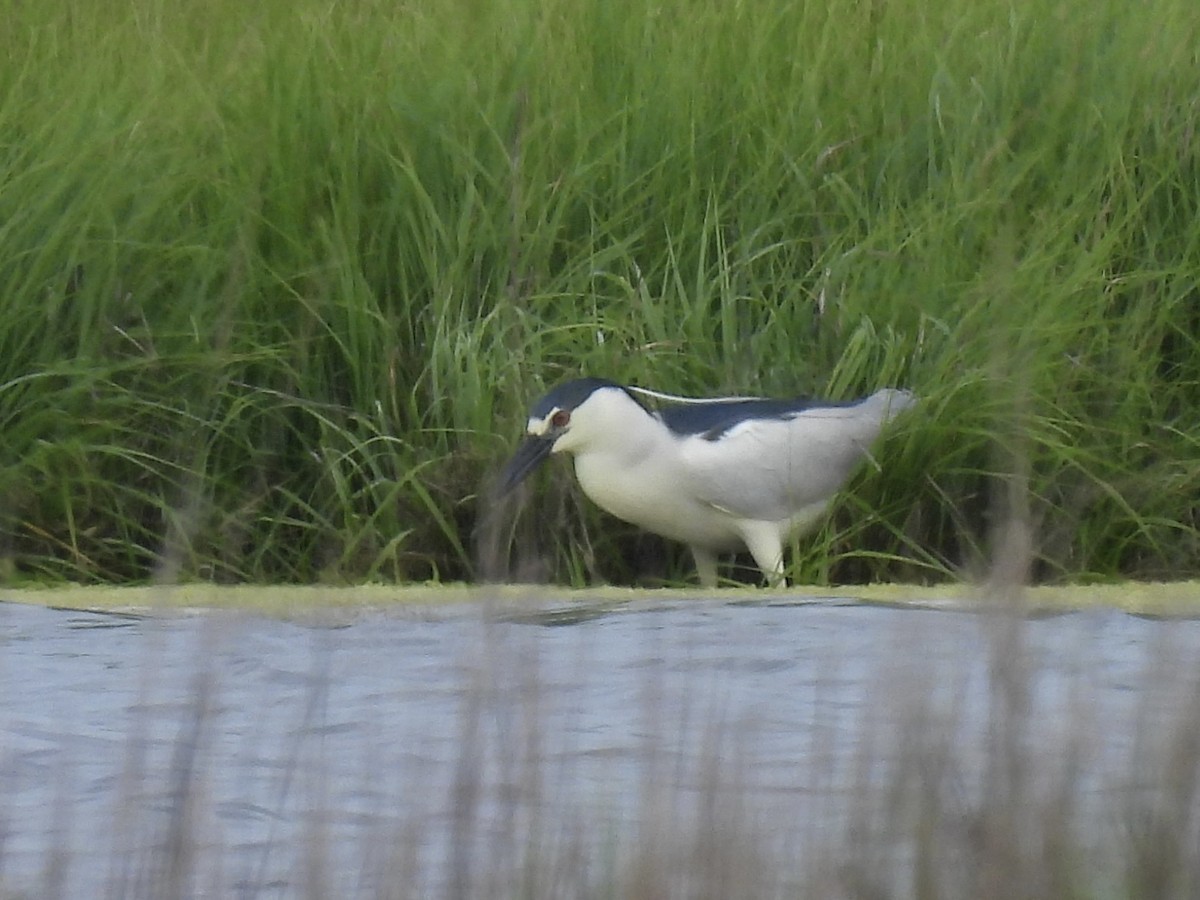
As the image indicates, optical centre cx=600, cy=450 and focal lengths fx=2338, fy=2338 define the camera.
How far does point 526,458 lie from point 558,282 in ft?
1.05

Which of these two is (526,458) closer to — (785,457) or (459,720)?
(785,457)

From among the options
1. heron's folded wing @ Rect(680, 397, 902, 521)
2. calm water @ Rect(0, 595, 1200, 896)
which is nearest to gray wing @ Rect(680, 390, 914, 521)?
heron's folded wing @ Rect(680, 397, 902, 521)

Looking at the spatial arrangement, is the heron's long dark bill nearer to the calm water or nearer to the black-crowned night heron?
the black-crowned night heron

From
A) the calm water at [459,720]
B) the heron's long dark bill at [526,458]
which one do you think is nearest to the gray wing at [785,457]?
the heron's long dark bill at [526,458]

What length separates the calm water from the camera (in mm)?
1644

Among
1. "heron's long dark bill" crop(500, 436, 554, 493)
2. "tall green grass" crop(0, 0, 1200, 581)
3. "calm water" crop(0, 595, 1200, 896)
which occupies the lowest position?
"calm water" crop(0, 595, 1200, 896)

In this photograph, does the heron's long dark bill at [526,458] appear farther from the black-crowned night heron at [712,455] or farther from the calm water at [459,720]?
the calm water at [459,720]

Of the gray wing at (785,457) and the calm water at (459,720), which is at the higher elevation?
the gray wing at (785,457)

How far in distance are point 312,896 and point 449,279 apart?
91.9 inches

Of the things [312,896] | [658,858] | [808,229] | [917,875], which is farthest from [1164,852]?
[808,229]

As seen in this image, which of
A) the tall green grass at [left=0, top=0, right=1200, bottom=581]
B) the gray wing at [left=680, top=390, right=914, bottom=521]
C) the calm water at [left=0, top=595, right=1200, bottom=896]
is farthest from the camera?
the tall green grass at [left=0, top=0, right=1200, bottom=581]

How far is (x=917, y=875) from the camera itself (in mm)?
1579

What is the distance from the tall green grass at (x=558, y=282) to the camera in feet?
12.2

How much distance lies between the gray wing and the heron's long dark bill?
220 millimetres
